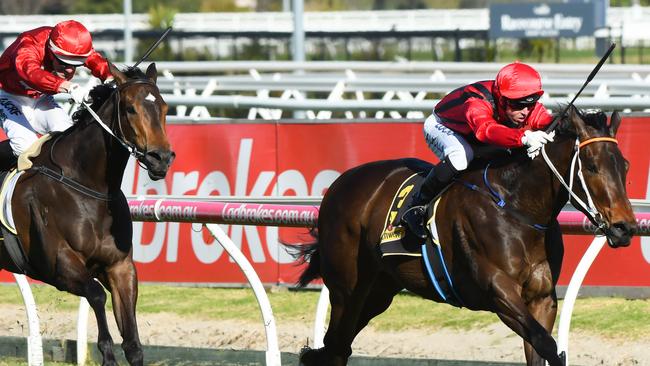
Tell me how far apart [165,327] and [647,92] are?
14.7 feet

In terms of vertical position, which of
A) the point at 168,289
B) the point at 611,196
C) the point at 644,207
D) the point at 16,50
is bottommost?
the point at 168,289

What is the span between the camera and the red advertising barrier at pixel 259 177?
8625 mm

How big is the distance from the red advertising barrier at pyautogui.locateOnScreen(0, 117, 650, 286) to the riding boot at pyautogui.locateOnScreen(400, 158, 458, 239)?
8.76 ft

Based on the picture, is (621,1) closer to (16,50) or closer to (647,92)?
(647,92)

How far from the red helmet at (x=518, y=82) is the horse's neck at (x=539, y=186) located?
0.75 ft

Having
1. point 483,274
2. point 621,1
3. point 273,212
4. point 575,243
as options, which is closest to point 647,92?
point 575,243

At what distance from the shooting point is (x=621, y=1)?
1288 inches

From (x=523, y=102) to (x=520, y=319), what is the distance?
91cm

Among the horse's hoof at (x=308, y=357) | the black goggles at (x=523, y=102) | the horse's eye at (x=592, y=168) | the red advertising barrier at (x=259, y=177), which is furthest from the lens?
the red advertising barrier at (x=259, y=177)

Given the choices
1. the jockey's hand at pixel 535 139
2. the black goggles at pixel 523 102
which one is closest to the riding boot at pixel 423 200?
the black goggles at pixel 523 102

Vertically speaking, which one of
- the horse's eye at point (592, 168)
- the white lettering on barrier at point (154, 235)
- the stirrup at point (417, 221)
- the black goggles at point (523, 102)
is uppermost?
the black goggles at point (523, 102)

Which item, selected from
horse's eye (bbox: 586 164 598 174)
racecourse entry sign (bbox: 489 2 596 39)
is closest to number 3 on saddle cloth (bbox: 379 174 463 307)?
horse's eye (bbox: 586 164 598 174)

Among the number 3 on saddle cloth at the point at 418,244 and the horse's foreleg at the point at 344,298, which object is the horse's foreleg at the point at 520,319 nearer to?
the number 3 on saddle cloth at the point at 418,244

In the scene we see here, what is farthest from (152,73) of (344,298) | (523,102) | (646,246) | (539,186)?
(646,246)
